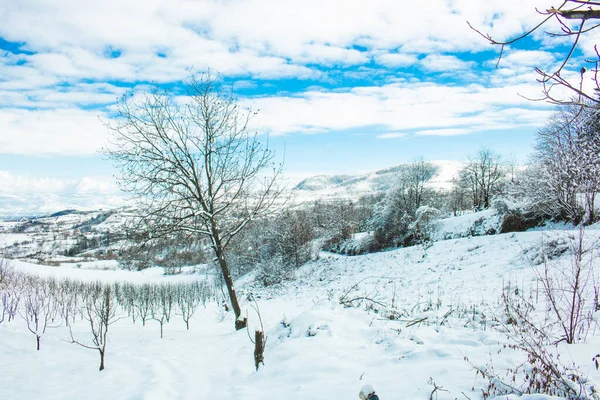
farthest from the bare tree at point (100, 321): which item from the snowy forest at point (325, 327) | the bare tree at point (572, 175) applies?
the bare tree at point (572, 175)

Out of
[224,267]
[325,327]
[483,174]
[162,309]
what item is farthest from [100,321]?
[483,174]

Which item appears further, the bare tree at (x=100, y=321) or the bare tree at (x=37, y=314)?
the bare tree at (x=37, y=314)

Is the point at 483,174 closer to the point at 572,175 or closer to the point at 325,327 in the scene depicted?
the point at 572,175

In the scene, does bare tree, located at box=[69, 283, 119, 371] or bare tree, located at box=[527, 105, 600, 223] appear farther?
bare tree, located at box=[527, 105, 600, 223]

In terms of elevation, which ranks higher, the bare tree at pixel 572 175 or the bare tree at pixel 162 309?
the bare tree at pixel 572 175

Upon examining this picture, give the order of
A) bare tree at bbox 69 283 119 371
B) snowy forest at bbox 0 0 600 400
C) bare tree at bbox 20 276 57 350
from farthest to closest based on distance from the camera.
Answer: bare tree at bbox 20 276 57 350 → bare tree at bbox 69 283 119 371 → snowy forest at bbox 0 0 600 400

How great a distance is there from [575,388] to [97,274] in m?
75.3

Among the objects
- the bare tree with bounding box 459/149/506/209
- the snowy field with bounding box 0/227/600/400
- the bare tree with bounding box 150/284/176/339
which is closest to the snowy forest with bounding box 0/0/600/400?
the snowy field with bounding box 0/227/600/400

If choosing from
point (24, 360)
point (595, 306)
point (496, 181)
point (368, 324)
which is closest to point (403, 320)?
point (368, 324)

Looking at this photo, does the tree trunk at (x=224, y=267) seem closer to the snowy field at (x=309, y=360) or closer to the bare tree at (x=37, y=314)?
the snowy field at (x=309, y=360)

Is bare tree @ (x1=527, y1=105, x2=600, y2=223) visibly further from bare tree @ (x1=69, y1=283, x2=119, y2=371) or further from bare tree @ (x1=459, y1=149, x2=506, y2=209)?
bare tree @ (x1=459, y1=149, x2=506, y2=209)

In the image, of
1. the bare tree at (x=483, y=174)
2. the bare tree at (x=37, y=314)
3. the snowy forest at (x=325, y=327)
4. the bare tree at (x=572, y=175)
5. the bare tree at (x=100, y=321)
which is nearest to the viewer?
the snowy forest at (x=325, y=327)

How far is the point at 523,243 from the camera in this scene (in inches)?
641

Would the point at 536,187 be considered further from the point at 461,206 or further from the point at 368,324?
the point at 461,206
